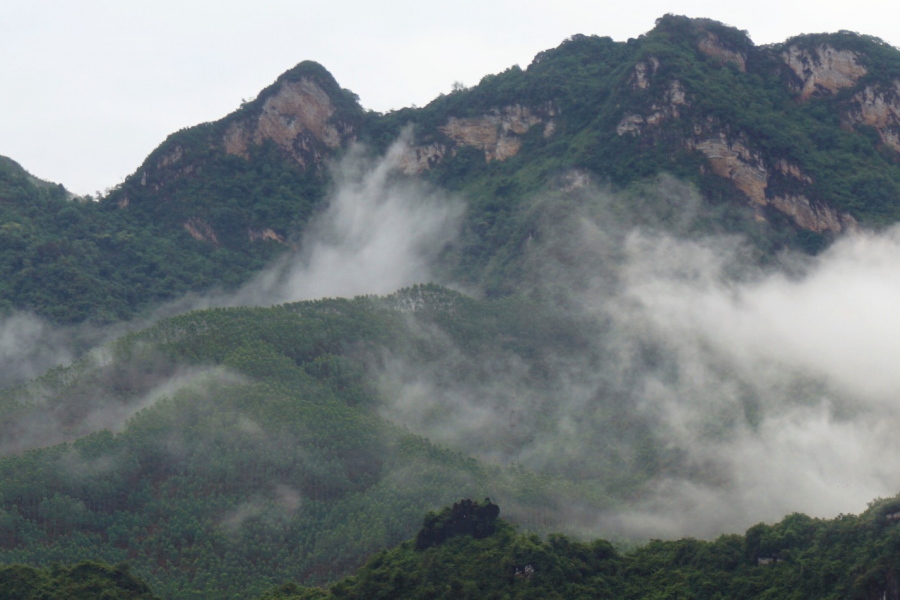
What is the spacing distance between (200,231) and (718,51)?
156 feet

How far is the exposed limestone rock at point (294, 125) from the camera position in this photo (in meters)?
137

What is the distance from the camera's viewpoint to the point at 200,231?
131000 mm

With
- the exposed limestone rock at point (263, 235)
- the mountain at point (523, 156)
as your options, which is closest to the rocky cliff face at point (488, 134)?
the mountain at point (523, 156)

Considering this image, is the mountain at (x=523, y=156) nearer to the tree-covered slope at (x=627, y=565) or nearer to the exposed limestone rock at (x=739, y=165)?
the exposed limestone rock at (x=739, y=165)

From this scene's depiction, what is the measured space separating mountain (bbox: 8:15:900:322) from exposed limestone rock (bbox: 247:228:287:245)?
16 cm

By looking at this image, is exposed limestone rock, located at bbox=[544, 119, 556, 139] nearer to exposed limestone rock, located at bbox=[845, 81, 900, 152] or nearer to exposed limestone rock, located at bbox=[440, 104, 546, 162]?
exposed limestone rock, located at bbox=[440, 104, 546, 162]

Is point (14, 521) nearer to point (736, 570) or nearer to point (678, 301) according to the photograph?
point (736, 570)

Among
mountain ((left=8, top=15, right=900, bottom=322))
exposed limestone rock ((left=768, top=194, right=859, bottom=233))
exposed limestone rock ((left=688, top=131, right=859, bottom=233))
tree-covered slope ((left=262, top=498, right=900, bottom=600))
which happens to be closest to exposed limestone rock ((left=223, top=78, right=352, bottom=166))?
mountain ((left=8, top=15, right=900, bottom=322))

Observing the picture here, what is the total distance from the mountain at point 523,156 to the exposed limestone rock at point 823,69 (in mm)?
138

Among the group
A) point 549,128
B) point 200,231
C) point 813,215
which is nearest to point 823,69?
point 813,215

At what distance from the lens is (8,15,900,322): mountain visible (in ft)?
383

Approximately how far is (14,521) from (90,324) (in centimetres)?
3330

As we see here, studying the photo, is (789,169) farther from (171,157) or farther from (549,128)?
(171,157)

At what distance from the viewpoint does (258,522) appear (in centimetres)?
8281
